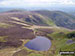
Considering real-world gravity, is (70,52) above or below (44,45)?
above

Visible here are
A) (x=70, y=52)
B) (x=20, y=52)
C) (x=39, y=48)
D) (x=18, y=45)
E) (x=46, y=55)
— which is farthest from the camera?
(x=18, y=45)

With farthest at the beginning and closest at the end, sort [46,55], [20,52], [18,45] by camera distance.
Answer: [18,45] → [20,52] → [46,55]

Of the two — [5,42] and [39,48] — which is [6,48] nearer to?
[5,42]

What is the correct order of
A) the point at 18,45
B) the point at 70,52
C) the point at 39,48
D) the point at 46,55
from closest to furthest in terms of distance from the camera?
the point at 70,52 < the point at 46,55 < the point at 39,48 < the point at 18,45

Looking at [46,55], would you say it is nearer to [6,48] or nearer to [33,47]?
[33,47]

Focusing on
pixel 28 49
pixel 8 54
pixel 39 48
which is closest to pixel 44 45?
pixel 39 48

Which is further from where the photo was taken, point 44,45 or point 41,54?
point 44,45

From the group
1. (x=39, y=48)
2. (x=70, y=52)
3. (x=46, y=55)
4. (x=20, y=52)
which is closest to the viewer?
(x=70, y=52)

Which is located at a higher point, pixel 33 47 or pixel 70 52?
pixel 70 52

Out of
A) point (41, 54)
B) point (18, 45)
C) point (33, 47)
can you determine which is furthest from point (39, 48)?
point (18, 45)
